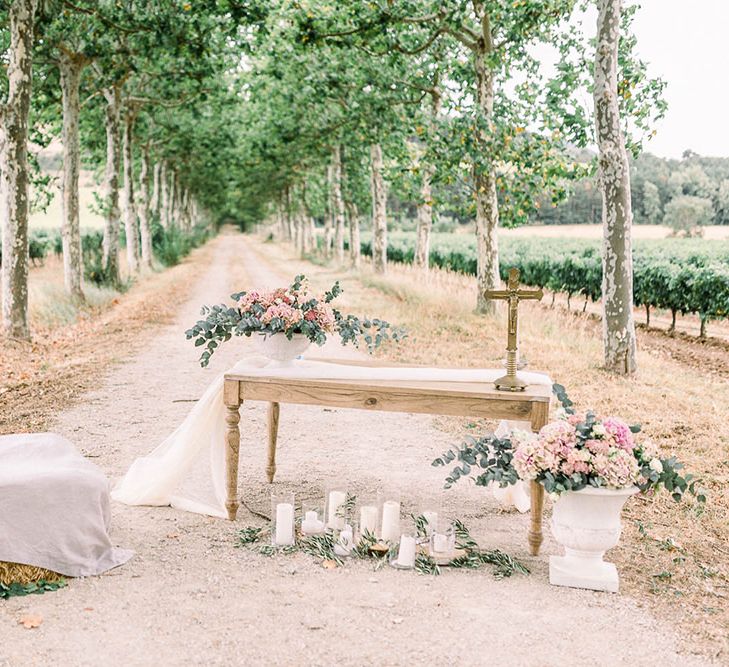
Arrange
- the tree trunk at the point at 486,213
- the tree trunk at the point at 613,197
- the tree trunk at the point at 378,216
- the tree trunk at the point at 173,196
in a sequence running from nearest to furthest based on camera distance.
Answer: the tree trunk at the point at 613,197 → the tree trunk at the point at 486,213 → the tree trunk at the point at 378,216 → the tree trunk at the point at 173,196

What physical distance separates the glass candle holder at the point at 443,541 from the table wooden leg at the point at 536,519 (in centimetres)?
54

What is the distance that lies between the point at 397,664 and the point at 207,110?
105 feet

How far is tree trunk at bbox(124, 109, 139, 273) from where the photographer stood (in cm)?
2498

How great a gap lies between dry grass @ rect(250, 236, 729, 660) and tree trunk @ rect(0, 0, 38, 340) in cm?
655

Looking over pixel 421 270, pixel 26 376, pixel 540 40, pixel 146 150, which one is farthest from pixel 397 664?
pixel 146 150

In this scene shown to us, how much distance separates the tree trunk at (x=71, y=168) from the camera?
57.4ft

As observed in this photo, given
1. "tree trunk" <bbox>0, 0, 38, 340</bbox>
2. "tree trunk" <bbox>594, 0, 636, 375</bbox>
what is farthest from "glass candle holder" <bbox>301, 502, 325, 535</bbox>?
"tree trunk" <bbox>0, 0, 38, 340</bbox>

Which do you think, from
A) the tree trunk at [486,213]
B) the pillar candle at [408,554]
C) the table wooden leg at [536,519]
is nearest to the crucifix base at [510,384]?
the table wooden leg at [536,519]

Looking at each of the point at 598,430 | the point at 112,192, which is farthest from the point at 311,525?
the point at 112,192

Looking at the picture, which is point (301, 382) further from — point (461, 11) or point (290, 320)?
point (461, 11)

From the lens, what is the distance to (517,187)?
15.8 m

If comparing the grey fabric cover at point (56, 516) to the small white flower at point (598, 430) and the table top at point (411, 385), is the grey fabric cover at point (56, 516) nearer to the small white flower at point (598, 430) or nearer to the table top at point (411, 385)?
the table top at point (411, 385)

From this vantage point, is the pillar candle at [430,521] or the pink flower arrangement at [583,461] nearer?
the pink flower arrangement at [583,461]

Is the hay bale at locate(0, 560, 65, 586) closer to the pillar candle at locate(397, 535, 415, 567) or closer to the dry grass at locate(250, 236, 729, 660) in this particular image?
the pillar candle at locate(397, 535, 415, 567)
